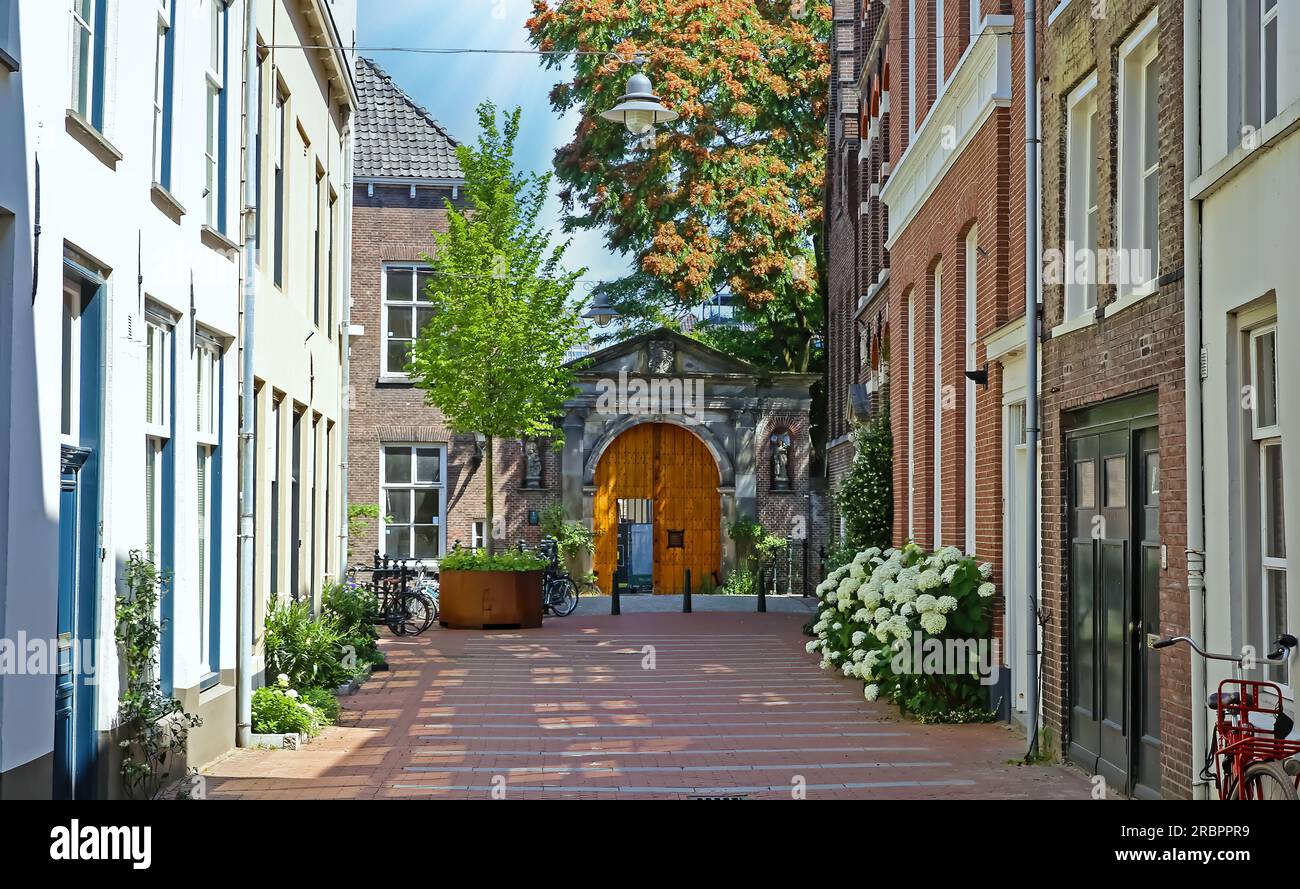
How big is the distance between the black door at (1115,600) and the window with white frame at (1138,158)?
991mm

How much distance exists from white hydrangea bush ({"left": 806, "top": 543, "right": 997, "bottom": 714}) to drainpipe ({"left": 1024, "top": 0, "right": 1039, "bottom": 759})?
4.18 ft

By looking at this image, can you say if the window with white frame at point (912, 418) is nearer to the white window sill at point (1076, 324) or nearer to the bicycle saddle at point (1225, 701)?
the white window sill at point (1076, 324)

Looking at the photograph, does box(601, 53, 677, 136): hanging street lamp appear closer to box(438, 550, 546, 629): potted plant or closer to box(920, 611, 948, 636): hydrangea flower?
box(920, 611, 948, 636): hydrangea flower

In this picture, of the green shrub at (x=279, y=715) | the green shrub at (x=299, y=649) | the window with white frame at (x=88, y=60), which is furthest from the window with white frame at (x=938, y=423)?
the window with white frame at (x=88, y=60)

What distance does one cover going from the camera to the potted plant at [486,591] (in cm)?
2228

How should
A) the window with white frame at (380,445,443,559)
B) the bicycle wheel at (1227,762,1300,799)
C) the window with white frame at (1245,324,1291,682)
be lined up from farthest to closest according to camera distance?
1. the window with white frame at (380,445,443,559)
2. the window with white frame at (1245,324,1291,682)
3. the bicycle wheel at (1227,762,1300,799)

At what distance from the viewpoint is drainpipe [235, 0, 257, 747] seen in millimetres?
11250

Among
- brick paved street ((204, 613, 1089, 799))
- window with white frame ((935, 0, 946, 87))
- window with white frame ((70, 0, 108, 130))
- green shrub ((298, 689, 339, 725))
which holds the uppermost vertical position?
window with white frame ((935, 0, 946, 87))

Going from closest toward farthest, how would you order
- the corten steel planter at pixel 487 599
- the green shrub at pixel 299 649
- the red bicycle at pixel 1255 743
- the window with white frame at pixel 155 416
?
the red bicycle at pixel 1255 743
the window with white frame at pixel 155 416
the green shrub at pixel 299 649
the corten steel planter at pixel 487 599

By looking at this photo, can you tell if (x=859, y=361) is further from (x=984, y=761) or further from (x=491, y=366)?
(x=984, y=761)

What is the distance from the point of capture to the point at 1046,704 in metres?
11.3

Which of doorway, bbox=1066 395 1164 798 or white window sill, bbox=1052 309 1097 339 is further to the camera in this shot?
white window sill, bbox=1052 309 1097 339

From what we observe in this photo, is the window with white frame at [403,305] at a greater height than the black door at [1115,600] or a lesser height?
greater

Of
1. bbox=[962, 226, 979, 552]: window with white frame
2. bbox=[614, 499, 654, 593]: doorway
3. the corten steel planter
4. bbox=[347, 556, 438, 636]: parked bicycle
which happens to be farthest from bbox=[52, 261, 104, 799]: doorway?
bbox=[614, 499, 654, 593]: doorway
